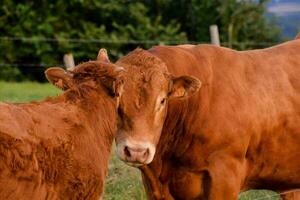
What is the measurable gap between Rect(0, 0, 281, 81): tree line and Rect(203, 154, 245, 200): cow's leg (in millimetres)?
22022

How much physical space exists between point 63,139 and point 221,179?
203 cm

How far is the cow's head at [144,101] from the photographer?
6055 mm

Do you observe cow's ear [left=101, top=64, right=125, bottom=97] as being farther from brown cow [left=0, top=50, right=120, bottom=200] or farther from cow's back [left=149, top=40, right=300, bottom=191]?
cow's back [left=149, top=40, right=300, bottom=191]

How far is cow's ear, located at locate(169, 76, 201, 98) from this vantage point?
639cm

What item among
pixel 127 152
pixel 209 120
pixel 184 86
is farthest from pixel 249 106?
pixel 127 152

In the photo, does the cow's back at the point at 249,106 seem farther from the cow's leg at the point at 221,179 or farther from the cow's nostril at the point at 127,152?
the cow's nostril at the point at 127,152

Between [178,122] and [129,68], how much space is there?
0.67 m

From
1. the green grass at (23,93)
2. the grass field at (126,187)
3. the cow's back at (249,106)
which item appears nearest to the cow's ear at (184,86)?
the cow's back at (249,106)

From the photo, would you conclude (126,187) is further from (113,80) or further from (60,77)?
(113,80)

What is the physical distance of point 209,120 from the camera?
658cm

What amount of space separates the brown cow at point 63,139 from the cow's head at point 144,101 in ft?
2.24

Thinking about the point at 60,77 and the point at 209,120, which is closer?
the point at 60,77

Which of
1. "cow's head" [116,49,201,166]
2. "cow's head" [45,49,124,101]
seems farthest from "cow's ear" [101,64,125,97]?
"cow's head" [116,49,201,166]

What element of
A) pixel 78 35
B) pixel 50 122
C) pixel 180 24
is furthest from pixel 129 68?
pixel 180 24
